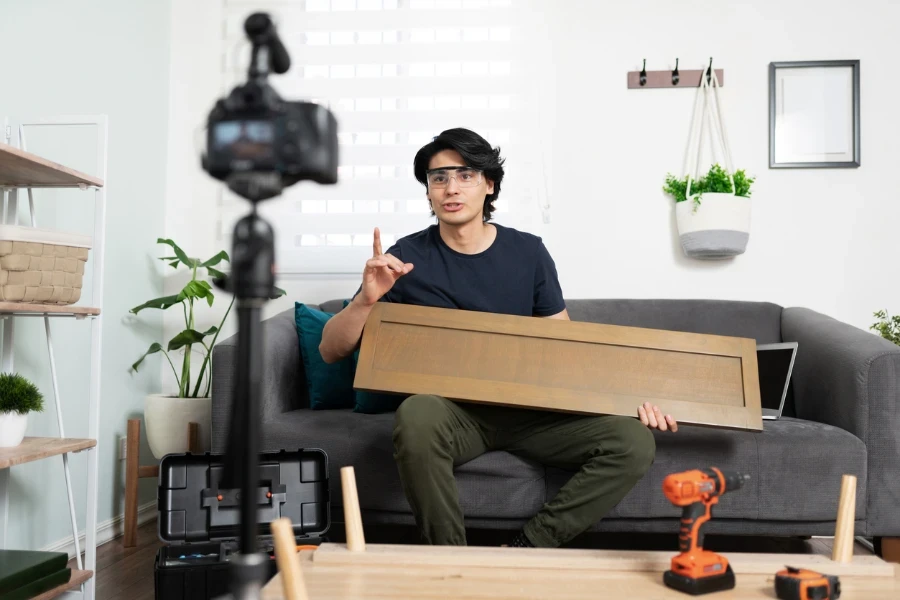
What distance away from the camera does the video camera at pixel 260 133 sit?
1.90ft

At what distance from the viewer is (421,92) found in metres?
2.80

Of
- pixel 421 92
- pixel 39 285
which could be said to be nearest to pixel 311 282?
pixel 421 92

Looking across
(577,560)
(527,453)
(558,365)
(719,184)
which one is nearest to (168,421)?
(527,453)

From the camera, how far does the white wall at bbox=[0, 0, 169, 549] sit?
202cm

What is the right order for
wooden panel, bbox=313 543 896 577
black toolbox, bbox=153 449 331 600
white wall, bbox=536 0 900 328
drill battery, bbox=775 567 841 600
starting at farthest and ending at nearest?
white wall, bbox=536 0 900 328 → black toolbox, bbox=153 449 331 600 → wooden panel, bbox=313 543 896 577 → drill battery, bbox=775 567 841 600

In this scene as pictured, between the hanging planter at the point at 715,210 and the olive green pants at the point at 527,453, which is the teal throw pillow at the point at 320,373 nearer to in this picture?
the olive green pants at the point at 527,453

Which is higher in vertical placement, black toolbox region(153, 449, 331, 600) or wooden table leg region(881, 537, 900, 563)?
black toolbox region(153, 449, 331, 600)

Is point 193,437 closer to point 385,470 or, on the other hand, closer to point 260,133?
point 385,470

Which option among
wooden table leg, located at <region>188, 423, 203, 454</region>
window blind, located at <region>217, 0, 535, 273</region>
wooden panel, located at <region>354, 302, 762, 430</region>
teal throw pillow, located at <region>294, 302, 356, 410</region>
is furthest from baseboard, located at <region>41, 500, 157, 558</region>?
wooden panel, located at <region>354, 302, 762, 430</region>

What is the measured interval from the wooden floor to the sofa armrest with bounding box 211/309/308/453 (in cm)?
45

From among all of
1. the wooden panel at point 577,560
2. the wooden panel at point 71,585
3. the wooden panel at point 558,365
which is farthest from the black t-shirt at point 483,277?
the wooden panel at point 71,585

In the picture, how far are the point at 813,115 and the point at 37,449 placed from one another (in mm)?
2644

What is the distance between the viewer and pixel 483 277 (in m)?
1.96

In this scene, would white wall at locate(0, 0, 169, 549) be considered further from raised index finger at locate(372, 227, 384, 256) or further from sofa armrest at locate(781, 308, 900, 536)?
sofa armrest at locate(781, 308, 900, 536)
